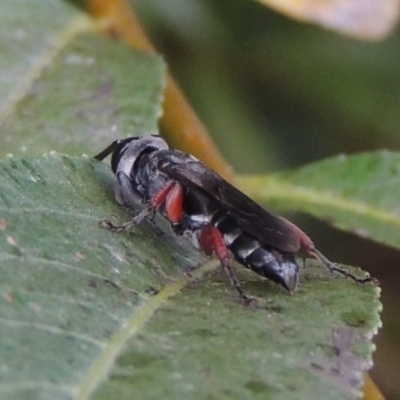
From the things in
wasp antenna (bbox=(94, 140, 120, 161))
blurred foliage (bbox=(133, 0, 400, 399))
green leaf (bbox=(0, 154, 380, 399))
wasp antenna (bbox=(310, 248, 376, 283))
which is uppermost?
green leaf (bbox=(0, 154, 380, 399))

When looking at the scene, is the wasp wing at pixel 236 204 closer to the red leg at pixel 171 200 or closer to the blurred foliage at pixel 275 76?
the red leg at pixel 171 200

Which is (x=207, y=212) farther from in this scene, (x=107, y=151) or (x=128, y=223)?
(x=107, y=151)

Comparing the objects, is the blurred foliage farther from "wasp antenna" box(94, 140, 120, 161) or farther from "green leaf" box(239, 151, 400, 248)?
"wasp antenna" box(94, 140, 120, 161)

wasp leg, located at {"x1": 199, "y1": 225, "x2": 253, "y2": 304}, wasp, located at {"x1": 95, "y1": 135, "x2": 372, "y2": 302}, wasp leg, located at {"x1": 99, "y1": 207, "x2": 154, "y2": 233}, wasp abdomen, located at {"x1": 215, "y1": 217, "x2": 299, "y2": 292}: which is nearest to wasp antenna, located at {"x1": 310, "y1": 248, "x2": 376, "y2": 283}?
wasp, located at {"x1": 95, "y1": 135, "x2": 372, "y2": 302}

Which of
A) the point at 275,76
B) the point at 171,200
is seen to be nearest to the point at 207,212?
the point at 171,200

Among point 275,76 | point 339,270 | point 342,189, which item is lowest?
point 275,76

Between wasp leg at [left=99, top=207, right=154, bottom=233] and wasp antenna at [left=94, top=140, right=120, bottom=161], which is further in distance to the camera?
wasp antenna at [left=94, top=140, right=120, bottom=161]

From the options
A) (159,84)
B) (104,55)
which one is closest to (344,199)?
(159,84)
